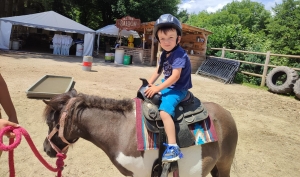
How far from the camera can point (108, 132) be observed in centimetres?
214

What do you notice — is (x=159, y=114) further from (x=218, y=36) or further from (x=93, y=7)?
(x=93, y=7)

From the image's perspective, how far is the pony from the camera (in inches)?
81.4

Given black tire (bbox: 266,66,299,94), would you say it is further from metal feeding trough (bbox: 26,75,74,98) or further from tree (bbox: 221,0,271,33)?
tree (bbox: 221,0,271,33)

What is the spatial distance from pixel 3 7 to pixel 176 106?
28917mm

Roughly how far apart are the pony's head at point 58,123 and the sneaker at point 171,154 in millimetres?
886

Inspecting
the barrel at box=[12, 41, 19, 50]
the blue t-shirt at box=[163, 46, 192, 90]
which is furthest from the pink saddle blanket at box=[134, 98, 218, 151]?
the barrel at box=[12, 41, 19, 50]

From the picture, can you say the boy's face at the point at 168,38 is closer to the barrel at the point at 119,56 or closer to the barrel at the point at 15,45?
the barrel at the point at 119,56

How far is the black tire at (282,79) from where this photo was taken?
442 inches

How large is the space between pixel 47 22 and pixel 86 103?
765 inches

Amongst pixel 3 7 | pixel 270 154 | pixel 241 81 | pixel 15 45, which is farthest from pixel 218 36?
pixel 3 7

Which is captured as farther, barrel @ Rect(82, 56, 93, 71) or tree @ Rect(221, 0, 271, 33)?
tree @ Rect(221, 0, 271, 33)

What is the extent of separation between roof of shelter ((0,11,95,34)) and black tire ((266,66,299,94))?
15.1m

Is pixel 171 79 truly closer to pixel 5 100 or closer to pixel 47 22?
pixel 5 100

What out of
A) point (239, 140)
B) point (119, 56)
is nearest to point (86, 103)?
point (239, 140)
